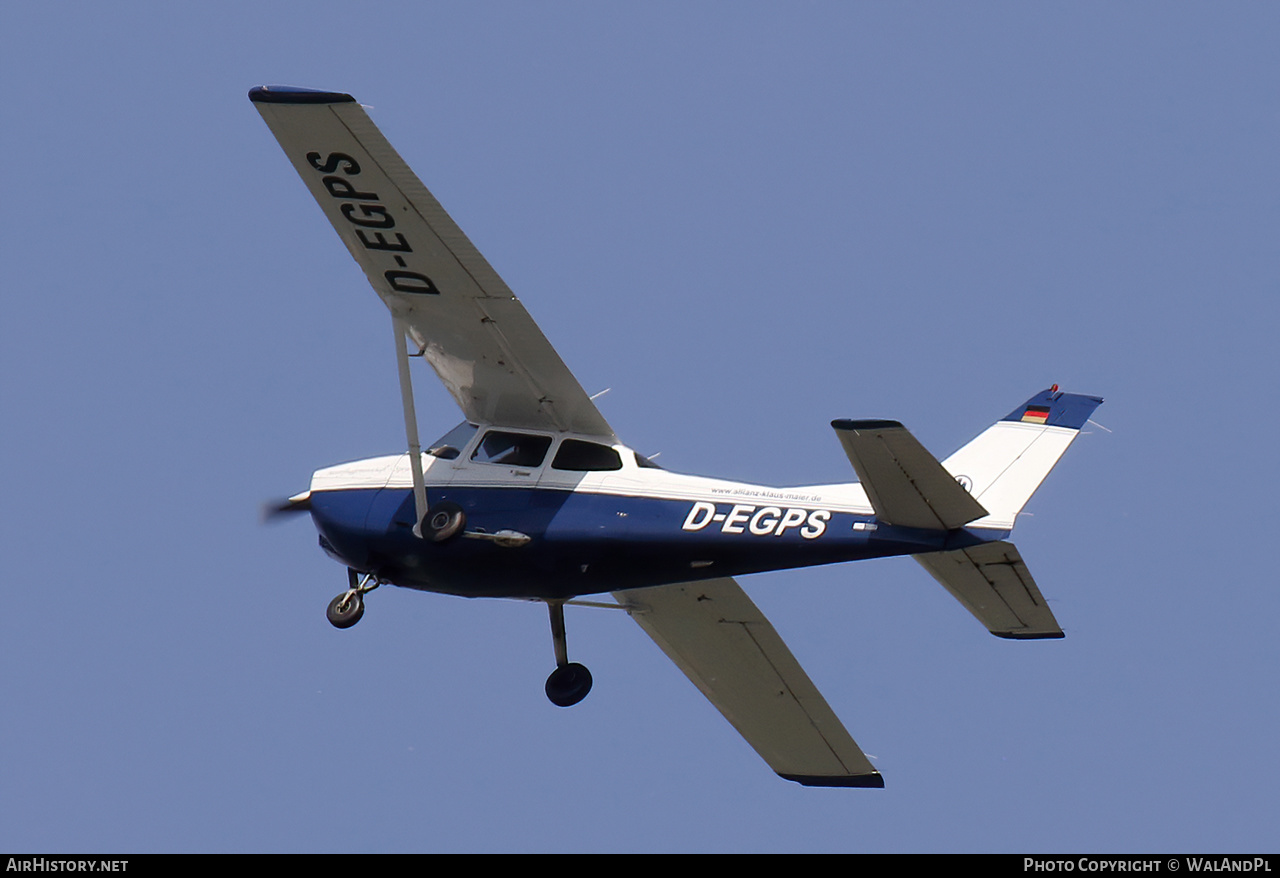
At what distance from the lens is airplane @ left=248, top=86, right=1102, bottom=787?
1739cm

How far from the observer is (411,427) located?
62.7 ft

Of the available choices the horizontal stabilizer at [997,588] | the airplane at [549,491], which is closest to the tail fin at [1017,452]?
the airplane at [549,491]

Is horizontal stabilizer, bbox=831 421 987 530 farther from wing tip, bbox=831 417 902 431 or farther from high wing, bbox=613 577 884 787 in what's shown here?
high wing, bbox=613 577 884 787

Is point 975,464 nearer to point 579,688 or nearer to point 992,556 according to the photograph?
point 992,556

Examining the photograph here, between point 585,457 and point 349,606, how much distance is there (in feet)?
8.57

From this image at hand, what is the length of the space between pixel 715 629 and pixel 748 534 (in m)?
3.22

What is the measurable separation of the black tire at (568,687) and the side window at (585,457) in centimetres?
224

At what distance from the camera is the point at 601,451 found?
19297mm

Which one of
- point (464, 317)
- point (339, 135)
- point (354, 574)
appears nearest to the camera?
point (339, 135)

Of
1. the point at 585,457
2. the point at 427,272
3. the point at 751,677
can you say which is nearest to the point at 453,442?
the point at 585,457

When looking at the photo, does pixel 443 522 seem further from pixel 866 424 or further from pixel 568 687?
pixel 866 424

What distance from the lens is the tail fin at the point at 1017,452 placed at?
1809 centimetres

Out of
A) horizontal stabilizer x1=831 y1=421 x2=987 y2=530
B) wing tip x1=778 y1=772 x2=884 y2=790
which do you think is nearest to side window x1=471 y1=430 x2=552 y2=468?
horizontal stabilizer x1=831 y1=421 x2=987 y2=530
